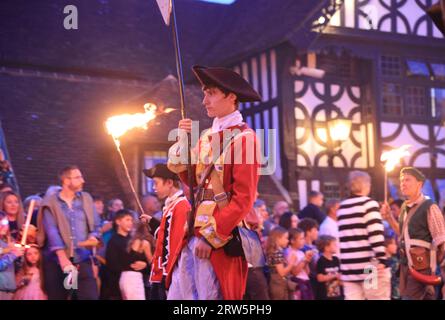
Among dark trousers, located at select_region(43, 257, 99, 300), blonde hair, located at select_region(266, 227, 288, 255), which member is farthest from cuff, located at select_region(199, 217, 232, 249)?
blonde hair, located at select_region(266, 227, 288, 255)

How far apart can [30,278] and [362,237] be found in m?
3.48

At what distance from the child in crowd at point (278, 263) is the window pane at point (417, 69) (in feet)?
31.6

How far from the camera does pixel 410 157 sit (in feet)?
58.4

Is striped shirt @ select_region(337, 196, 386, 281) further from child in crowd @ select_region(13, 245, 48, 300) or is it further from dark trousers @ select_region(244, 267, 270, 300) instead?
child in crowd @ select_region(13, 245, 48, 300)

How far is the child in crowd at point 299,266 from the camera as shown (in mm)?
9898

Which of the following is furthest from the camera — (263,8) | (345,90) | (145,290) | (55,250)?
(263,8)

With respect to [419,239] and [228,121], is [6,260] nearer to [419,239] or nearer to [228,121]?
[228,121]

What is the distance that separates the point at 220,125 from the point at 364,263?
12.5ft

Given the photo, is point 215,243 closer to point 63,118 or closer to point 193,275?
point 193,275

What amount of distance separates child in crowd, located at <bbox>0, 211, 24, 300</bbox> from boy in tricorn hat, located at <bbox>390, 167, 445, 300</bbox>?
3821 millimetres

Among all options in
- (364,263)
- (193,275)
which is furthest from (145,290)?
(193,275)

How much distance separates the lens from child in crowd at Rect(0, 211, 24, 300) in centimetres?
774

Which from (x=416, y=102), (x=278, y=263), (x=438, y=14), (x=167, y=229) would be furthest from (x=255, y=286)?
(x=416, y=102)

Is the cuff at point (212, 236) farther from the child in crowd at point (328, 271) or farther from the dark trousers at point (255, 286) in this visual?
the child in crowd at point (328, 271)
